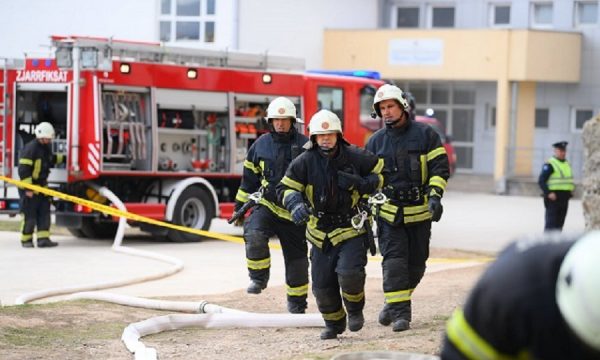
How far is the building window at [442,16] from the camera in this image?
35.1m

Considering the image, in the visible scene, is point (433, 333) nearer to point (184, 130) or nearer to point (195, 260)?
point (195, 260)

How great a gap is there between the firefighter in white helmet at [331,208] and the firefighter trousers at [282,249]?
45.6 inches

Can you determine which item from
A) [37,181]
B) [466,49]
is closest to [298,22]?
[466,49]

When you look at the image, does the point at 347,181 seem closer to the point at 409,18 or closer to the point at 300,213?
the point at 300,213

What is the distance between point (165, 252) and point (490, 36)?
58.2 ft

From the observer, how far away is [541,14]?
33.8m

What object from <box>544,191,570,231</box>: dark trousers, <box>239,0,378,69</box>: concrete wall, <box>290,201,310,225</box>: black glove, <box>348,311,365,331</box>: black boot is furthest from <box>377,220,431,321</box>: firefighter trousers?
<box>239,0,378,69</box>: concrete wall

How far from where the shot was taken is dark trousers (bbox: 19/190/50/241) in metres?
15.8

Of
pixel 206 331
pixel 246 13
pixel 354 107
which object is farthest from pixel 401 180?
pixel 246 13

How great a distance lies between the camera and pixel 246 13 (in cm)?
3012

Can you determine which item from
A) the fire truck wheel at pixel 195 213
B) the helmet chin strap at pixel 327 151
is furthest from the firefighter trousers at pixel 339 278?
the fire truck wheel at pixel 195 213

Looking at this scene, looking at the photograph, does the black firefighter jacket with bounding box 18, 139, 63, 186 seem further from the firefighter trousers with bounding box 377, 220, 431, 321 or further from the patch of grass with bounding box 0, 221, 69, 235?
the firefighter trousers with bounding box 377, 220, 431, 321

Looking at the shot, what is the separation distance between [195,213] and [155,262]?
299 cm

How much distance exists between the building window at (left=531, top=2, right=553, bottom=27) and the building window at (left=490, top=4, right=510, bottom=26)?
73cm
